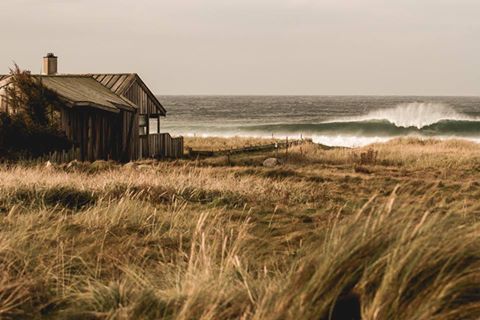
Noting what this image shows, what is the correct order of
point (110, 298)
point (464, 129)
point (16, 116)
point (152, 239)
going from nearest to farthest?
1. point (110, 298)
2. point (152, 239)
3. point (16, 116)
4. point (464, 129)

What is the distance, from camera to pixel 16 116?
21.6 m

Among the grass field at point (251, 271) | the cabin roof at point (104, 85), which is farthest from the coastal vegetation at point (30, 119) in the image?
the grass field at point (251, 271)

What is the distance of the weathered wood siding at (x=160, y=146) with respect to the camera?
2825 centimetres

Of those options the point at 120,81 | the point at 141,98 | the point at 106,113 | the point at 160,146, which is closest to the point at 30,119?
the point at 106,113

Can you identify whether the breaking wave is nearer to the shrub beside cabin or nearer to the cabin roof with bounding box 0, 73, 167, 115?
the shrub beside cabin

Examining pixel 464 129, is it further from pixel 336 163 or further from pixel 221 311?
pixel 221 311

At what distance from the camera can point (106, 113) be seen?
25234mm

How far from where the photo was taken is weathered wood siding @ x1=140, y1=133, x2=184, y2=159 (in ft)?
92.7

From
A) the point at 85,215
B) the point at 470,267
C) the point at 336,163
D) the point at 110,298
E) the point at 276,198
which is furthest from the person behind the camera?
the point at 336,163

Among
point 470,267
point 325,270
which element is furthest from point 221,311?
point 470,267

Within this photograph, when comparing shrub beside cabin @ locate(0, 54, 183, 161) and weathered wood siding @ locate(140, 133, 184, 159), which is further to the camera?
weathered wood siding @ locate(140, 133, 184, 159)

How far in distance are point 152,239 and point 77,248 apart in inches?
38.4

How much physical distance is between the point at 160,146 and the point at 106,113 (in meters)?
4.82

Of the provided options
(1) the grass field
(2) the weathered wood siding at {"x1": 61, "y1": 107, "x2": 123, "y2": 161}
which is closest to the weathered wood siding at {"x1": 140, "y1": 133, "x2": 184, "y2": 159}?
(2) the weathered wood siding at {"x1": 61, "y1": 107, "x2": 123, "y2": 161}
